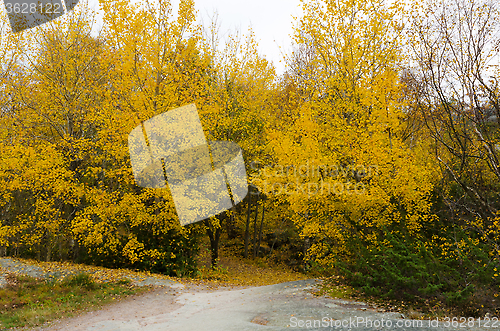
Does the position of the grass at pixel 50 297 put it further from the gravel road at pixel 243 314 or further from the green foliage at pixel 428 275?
the green foliage at pixel 428 275

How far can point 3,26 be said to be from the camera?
13938mm

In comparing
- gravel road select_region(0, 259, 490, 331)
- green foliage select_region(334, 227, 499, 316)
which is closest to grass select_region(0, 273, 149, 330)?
gravel road select_region(0, 259, 490, 331)

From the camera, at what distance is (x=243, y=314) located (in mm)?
6707

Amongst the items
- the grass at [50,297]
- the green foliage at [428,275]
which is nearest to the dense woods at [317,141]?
the green foliage at [428,275]

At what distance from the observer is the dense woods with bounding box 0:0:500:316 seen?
21.4 feet

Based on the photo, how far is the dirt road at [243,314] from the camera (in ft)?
17.8

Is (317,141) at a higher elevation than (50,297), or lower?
higher

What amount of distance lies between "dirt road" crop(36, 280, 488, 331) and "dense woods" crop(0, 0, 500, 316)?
3.84 feet

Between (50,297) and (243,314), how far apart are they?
5232 mm

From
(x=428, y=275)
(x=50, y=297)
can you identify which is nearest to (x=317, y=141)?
(x=428, y=275)

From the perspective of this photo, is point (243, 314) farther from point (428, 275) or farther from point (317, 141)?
point (317, 141)

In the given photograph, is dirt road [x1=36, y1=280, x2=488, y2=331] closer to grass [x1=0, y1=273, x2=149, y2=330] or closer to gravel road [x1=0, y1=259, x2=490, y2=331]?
gravel road [x1=0, y1=259, x2=490, y2=331]

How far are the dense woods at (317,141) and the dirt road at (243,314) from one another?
117 cm

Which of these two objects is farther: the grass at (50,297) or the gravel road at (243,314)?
the grass at (50,297)
